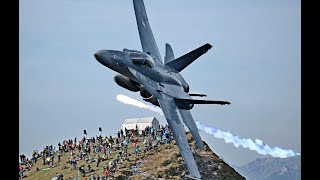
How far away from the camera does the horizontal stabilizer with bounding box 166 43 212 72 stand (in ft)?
155

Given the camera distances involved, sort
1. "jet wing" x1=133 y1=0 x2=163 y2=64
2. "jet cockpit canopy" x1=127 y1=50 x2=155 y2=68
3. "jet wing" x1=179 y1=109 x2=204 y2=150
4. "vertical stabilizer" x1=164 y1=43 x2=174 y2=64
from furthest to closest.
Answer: "vertical stabilizer" x1=164 y1=43 x2=174 y2=64 < "jet wing" x1=133 y1=0 x2=163 y2=64 < "jet wing" x1=179 y1=109 x2=204 y2=150 < "jet cockpit canopy" x1=127 y1=50 x2=155 y2=68

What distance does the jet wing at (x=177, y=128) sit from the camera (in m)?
43.3

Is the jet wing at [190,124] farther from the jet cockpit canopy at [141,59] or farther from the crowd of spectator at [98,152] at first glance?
the crowd of spectator at [98,152]

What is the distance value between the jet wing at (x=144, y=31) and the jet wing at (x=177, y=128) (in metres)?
5.66

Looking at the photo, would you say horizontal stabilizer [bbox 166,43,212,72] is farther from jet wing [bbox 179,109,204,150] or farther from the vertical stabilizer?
jet wing [bbox 179,109,204,150]

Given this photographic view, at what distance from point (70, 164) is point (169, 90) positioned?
82.3ft

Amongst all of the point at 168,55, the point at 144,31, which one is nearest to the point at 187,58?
the point at 168,55

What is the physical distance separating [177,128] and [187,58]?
7.01m

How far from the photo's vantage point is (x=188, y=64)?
158 ft

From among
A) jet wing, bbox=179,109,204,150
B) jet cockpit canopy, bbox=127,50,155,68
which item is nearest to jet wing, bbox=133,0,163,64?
jet wing, bbox=179,109,204,150

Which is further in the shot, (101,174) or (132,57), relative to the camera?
(101,174)

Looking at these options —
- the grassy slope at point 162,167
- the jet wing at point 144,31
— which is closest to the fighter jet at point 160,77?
the jet wing at point 144,31
